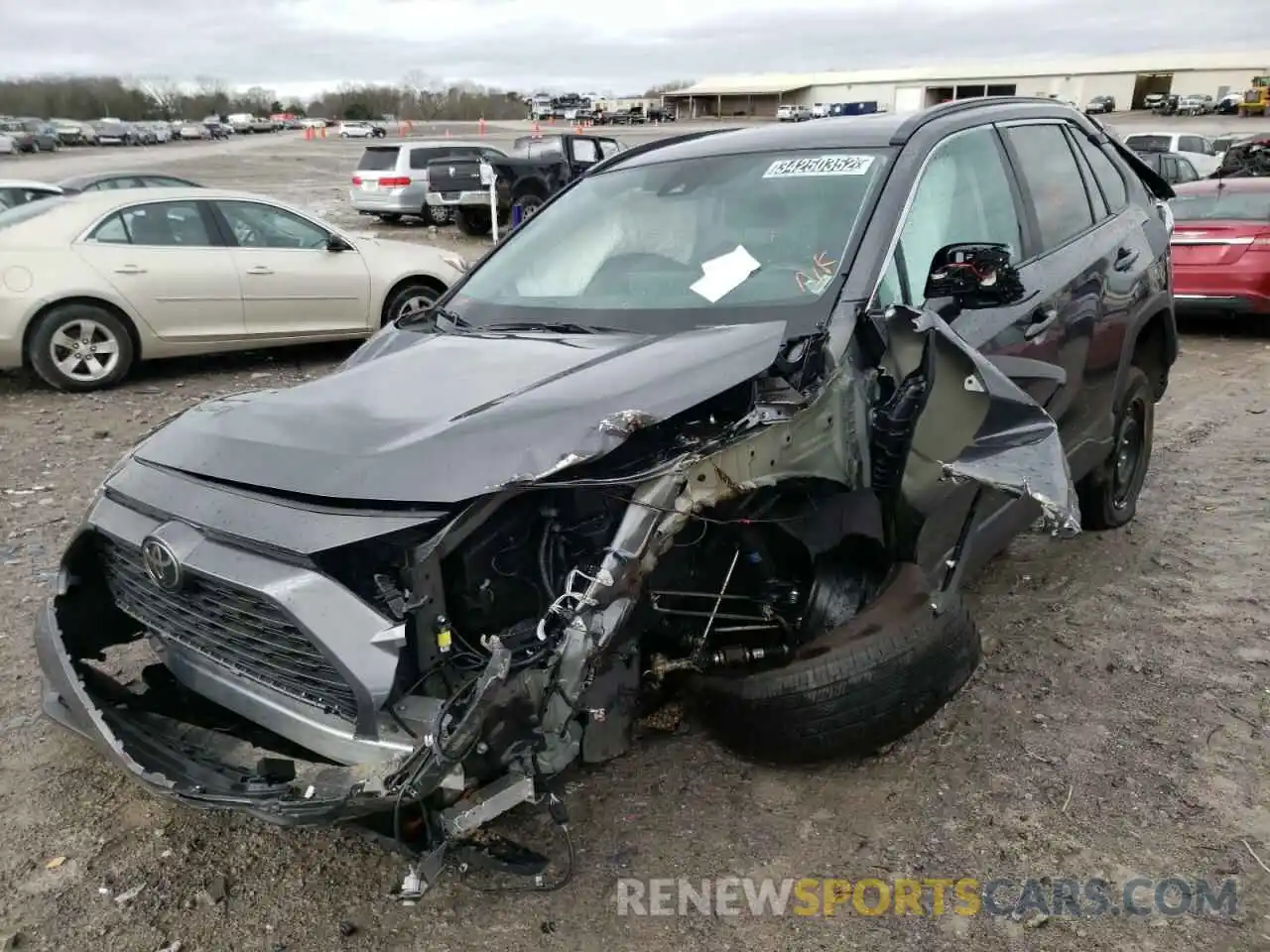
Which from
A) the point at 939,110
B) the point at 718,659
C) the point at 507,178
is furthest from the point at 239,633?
the point at 507,178

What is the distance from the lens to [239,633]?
2.46 metres

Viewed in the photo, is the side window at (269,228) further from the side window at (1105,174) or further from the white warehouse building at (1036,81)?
the white warehouse building at (1036,81)

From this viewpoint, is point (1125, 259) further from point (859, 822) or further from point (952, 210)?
point (859, 822)

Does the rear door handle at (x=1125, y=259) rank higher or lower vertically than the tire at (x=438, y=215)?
higher

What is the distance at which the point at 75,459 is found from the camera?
6.32 metres

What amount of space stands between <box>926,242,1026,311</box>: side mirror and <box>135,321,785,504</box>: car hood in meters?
0.63

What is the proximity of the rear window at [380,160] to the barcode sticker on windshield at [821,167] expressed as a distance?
59.9 ft

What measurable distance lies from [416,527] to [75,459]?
198 inches

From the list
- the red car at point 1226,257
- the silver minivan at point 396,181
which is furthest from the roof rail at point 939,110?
the silver minivan at point 396,181

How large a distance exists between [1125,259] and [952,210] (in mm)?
1259

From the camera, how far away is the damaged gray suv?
2.31m

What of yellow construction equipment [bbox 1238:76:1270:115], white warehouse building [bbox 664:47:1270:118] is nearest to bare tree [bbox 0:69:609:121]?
white warehouse building [bbox 664:47:1270:118]

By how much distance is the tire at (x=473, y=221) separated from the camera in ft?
62.8

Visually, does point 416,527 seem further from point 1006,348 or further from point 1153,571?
point 1153,571
